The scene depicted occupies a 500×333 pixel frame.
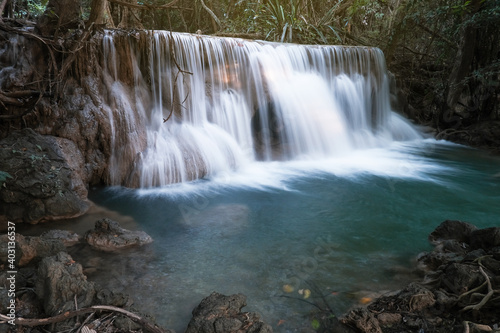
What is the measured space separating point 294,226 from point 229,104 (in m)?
4.04

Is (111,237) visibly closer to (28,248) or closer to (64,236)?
(64,236)

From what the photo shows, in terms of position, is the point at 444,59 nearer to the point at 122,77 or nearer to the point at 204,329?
the point at 122,77

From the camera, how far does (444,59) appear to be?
12.6m

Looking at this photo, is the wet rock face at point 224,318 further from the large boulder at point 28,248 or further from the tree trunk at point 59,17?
the tree trunk at point 59,17

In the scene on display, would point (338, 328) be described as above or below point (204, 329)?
below

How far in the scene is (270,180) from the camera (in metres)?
6.90

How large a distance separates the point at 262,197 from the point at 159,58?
3.39 m

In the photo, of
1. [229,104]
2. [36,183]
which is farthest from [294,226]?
[229,104]

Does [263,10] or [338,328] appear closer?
[338,328]

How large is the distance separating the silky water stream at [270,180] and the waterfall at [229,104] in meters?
0.03

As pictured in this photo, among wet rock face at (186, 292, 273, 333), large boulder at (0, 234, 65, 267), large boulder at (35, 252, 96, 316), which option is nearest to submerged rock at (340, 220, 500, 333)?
wet rock face at (186, 292, 273, 333)

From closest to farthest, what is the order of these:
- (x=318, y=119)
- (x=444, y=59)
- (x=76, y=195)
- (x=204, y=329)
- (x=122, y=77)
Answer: (x=204, y=329) → (x=76, y=195) → (x=122, y=77) → (x=318, y=119) → (x=444, y=59)

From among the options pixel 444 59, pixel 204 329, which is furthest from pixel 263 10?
pixel 204 329

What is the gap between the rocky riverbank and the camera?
7.97 ft
